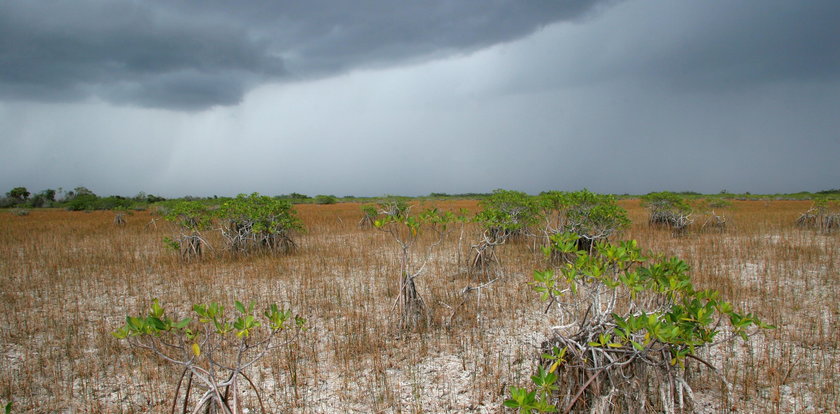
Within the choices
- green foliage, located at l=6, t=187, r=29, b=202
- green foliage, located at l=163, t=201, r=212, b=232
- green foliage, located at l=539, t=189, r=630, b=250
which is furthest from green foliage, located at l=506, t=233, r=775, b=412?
green foliage, located at l=6, t=187, r=29, b=202

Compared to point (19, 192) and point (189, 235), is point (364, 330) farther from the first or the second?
point (19, 192)

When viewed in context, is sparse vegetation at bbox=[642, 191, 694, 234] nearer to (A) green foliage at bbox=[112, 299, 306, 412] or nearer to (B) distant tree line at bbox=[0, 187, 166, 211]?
(A) green foliage at bbox=[112, 299, 306, 412]

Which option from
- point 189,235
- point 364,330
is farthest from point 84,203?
point 364,330

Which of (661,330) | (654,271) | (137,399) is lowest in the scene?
(137,399)

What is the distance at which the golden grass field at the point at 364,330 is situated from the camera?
3.68 m

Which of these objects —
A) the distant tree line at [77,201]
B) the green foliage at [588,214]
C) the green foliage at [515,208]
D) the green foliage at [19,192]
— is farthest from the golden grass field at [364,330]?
the green foliage at [19,192]

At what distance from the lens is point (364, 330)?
5.08 m

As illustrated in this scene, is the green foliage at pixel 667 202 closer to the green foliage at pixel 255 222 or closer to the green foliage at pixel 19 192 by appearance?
the green foliage at pixel 255 222

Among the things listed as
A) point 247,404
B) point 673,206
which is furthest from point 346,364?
point 673,206

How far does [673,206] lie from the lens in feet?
47.4

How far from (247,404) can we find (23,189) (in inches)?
2676

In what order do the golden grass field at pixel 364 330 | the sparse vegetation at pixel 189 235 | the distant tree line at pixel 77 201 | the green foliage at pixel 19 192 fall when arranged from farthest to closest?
the green foliage at pixel 19 192 → the distant tree line at pixel 77 201 → the sparse vegetation at pixel 189 235 → the golden grass field at pixel 364 330

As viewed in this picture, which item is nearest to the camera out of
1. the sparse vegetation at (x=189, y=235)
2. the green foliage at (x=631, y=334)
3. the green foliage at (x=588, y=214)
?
the green foliage at (x=631, y=334)

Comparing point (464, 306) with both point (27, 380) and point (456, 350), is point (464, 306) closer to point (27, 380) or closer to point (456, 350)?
point (456, 350)
